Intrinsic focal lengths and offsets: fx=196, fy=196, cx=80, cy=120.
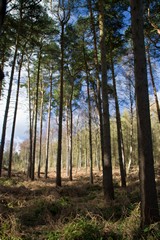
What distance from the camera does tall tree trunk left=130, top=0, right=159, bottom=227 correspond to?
3.97m

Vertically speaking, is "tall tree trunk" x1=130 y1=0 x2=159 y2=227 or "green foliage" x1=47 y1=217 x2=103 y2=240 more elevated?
"tall tree trunk" x1=130 y1=0 x2=159 y2=227

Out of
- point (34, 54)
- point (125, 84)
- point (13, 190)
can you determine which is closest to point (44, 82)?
point (34, 54)

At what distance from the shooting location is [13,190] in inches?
338

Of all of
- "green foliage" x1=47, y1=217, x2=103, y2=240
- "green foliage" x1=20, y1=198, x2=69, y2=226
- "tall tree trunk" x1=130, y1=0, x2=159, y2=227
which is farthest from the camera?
"green foliage" x1=20, y1=198, x2=69, y2=226

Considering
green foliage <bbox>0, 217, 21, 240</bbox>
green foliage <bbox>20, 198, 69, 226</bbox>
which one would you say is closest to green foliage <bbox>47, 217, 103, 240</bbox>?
green foliage <bbox>0, 217, 21, 240</bbox>

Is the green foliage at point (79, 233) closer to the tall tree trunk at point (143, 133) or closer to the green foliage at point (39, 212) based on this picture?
the tall tree trunk at point (143, 133)

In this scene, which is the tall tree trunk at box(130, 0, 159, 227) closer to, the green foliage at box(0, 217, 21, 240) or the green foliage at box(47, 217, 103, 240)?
the green foliage at box(47, 217, 103, 240)

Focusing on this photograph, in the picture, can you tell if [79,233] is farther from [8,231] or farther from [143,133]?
[143,133]

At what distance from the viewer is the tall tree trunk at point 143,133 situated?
13.0 feet

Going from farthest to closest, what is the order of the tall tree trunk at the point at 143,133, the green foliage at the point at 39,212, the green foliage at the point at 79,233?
the green foliage at the point at 39,212
the tall tree trunk at the point at 143,133
the green foliage at the point at 79,233

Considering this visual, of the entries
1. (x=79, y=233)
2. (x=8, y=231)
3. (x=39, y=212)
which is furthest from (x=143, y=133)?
(x=39, y=212)

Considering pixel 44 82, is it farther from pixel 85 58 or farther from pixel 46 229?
pixel 46 229

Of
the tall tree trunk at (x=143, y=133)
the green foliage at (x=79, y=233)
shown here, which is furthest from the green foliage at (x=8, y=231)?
the tall tree trunk at (x=143, y=133)

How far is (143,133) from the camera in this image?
13.8ft
